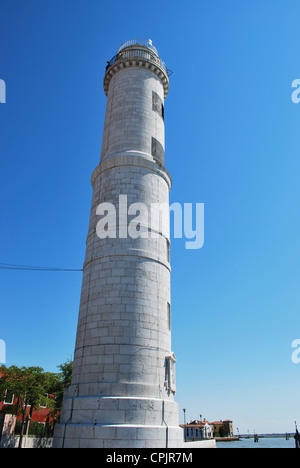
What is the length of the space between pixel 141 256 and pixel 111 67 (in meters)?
12.5

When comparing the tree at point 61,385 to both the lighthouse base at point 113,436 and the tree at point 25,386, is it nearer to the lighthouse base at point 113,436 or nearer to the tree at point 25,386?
the tree at point 25,386

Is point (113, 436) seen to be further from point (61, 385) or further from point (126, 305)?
point (61, 385)

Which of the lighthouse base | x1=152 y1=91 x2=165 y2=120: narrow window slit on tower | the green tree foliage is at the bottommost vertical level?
the lighthouse base

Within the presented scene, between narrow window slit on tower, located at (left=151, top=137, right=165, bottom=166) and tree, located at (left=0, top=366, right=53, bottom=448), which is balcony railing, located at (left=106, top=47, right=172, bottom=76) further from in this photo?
tree, located at (left=0, top=366, right=53, bottom=448)

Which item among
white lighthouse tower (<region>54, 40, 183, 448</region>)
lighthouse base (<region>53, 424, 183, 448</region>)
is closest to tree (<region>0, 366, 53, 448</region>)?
white lighthouse tower (<region>54, 40, 183, 448</region>)

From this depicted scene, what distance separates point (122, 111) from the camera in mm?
17391

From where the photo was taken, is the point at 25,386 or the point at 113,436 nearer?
the point at 113,436

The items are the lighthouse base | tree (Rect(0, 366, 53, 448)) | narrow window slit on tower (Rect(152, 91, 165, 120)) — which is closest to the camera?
the lighthouse base

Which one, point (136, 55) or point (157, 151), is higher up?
point (136, 55)

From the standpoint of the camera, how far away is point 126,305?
1241 centimetres

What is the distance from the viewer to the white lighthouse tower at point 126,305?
1063cm

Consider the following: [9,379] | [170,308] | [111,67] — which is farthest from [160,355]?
[9,379]

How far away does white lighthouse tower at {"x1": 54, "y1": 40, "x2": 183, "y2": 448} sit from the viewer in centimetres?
1063

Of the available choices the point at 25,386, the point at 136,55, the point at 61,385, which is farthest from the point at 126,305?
the point at 61,385
